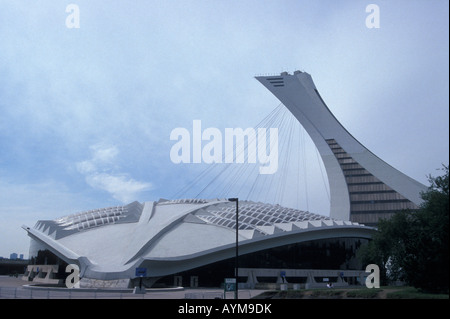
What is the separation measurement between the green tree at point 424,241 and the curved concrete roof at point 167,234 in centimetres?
1371

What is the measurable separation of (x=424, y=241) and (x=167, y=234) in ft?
78.8

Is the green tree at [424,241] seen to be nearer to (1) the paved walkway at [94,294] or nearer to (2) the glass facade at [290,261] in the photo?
(1) the paved walkway at [94,294]

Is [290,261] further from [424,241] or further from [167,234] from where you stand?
[424,241]

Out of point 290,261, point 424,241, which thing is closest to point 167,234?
point 290,261

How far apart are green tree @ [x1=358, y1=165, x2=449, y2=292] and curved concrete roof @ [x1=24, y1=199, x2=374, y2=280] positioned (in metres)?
13.7

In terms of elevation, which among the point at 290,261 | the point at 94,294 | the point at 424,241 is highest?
the point at 424,241

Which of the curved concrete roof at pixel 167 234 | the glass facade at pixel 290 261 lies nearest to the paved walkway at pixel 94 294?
the curved concrete roof at pixel 167 234

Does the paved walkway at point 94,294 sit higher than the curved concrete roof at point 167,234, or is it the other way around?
the curved concrete roof at point 167,234

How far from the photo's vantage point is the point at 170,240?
1576 inches

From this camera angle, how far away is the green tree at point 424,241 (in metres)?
25.3

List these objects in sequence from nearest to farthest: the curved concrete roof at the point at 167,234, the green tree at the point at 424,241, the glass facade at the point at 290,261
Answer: the green tree at the point at 424,241 < the curved concrete roof at the point at 167,234 < the glass facade at the point at 290,261

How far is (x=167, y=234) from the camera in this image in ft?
135
